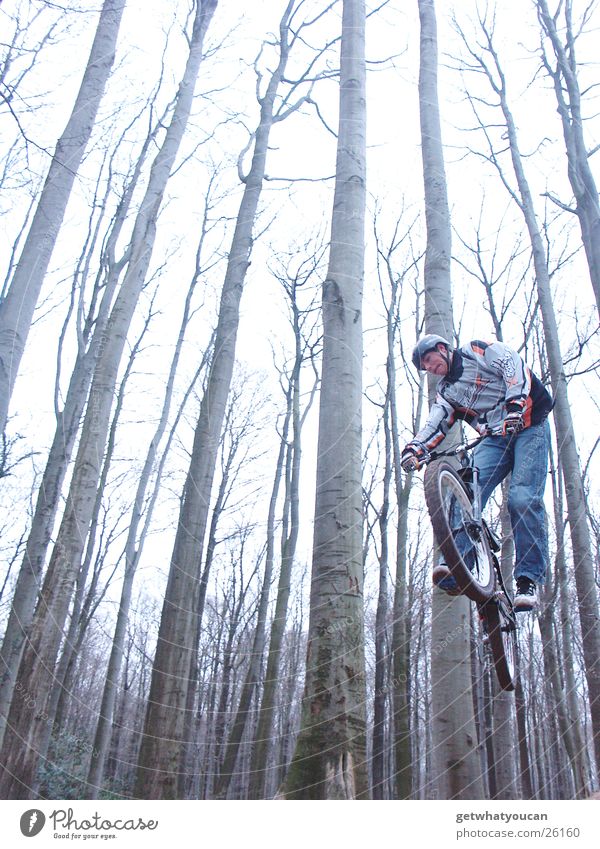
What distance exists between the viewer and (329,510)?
12.2 feet

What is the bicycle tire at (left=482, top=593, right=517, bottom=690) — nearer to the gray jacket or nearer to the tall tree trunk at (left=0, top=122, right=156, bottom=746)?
the gray jacket

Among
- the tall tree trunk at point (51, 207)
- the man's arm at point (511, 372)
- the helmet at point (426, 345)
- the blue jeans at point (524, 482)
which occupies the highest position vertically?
the tall tree trunk at point (51, 207)

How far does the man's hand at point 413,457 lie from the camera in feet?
10.3

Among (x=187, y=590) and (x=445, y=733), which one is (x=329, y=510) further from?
(x=187, y=590)

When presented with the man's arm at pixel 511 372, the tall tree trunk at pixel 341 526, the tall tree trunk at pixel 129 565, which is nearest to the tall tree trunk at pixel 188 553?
the tall tree trunk at pixel 341 526

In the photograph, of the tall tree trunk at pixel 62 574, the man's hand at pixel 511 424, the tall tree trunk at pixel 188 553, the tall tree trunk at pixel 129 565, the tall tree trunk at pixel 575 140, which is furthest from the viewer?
the tall tree trunk at pixel 129 565

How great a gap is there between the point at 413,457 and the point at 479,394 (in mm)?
548

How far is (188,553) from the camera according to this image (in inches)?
230

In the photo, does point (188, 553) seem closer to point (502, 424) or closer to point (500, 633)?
point (500, 633)

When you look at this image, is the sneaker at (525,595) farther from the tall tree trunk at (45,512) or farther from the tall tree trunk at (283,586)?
the tall tree trunk at (283,586)

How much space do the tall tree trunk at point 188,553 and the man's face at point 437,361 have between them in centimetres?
326
